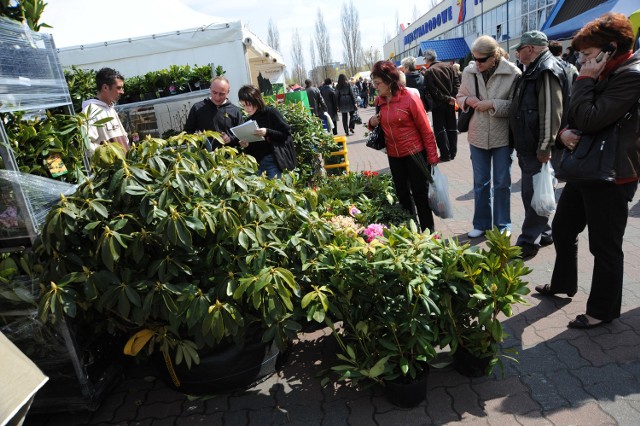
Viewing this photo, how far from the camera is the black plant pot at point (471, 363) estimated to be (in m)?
2.55

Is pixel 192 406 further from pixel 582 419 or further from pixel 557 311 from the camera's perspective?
pixel 557 311

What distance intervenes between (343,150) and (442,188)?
2600mm

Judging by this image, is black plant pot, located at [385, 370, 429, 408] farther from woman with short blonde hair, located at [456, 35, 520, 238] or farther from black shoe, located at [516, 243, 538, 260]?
woman with short blonde hair, located at [456, 35, 520, 238]

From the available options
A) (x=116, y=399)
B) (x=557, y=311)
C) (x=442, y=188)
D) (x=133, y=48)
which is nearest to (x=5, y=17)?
(x=116, y=399)

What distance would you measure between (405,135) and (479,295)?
86.7 inches

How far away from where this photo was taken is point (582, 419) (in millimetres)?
2250

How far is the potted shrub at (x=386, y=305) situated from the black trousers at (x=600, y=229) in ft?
3.57

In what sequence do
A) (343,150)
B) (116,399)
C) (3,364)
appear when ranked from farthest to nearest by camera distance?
(343,150) < (116,399) < (3,364)

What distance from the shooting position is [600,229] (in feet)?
9.06

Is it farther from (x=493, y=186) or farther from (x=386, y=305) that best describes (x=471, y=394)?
(x=493, y=186)

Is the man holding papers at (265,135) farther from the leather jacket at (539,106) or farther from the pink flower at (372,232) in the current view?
the leather jacket at (539,106)

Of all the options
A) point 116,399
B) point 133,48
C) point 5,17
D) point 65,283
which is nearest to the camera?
point 65,283

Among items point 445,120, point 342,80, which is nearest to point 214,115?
point 445,120

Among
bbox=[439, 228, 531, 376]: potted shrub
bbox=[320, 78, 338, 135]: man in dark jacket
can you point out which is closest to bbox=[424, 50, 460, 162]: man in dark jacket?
bbox=[439, 228, 531, 376]: potted shrub
